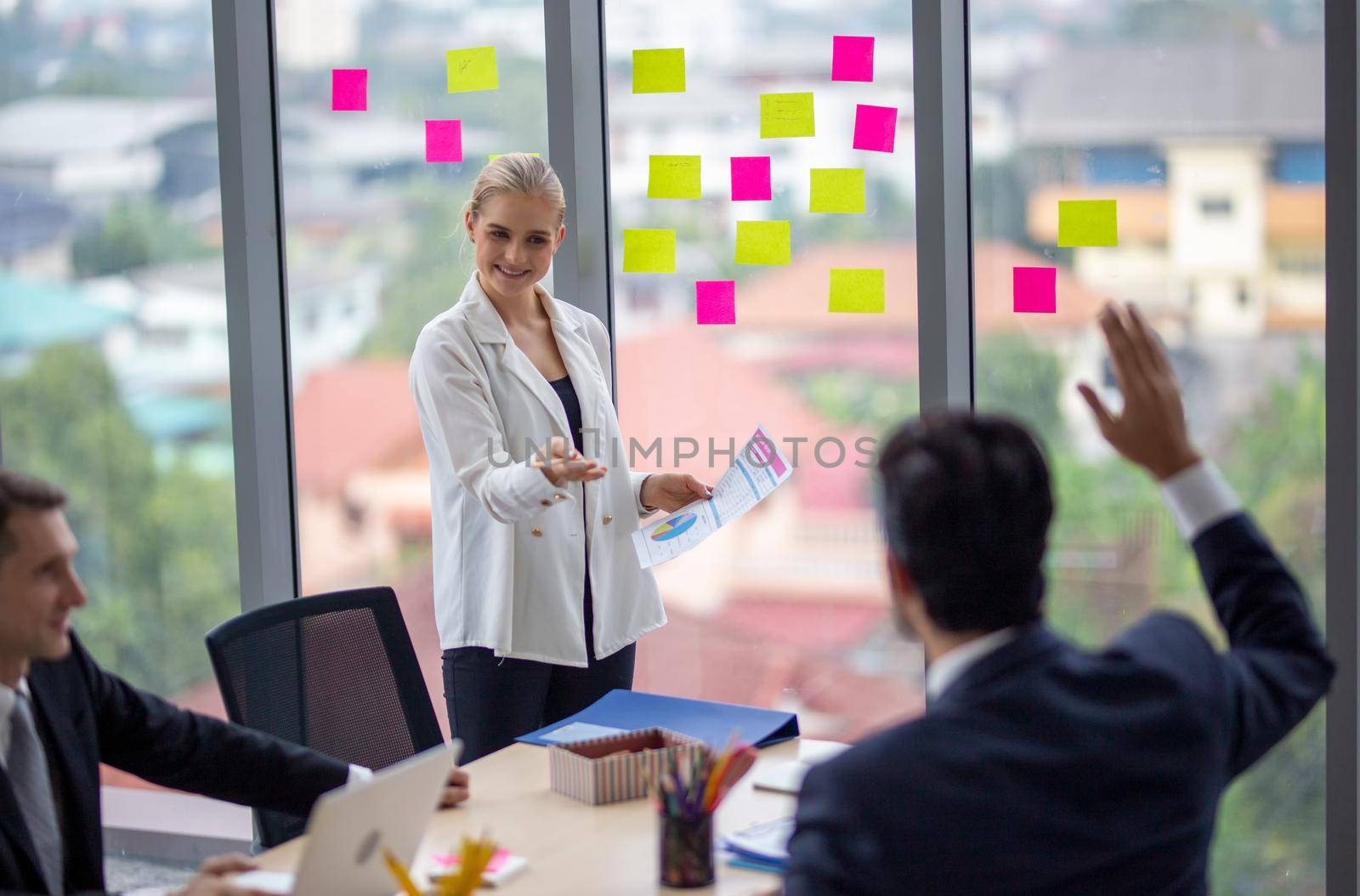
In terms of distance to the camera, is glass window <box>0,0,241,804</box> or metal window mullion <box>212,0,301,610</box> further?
glass window <box>0,0,241,804</box>

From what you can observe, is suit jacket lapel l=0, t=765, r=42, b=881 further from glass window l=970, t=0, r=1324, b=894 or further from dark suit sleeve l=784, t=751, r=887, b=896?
glass window l=970, t=0, r=1324, b=894

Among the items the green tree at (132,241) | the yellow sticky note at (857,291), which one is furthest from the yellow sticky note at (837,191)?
the green tree at (132,241)

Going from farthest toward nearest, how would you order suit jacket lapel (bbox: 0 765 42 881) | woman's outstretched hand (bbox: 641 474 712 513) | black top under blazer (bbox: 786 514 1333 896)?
1. woman's outstretched hand (bbox: 641 474 712 513)
2. suit jacket lapel (bbox: 0 765 42 881)
3. black top under blazer (bbox: 786 514 1333 896)

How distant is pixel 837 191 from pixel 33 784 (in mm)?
2085

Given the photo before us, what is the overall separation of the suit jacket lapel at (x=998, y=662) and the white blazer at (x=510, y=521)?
1.41 meters

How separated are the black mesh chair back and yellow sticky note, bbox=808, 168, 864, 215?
4.49 feet

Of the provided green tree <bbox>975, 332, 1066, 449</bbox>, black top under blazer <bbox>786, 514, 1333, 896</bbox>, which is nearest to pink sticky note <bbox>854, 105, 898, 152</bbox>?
green tree <bbox>975, 332, 1066, 449</bbox>

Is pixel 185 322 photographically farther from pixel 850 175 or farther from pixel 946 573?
pixel 946 573

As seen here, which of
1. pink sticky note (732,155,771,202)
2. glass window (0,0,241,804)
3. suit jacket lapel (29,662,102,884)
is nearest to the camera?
suit jacket lapel (29,662,102,884)

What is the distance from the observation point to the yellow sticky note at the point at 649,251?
10.8 ft

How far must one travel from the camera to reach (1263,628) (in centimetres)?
145

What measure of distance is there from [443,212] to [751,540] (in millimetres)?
1153

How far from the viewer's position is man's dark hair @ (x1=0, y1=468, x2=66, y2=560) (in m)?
1.65

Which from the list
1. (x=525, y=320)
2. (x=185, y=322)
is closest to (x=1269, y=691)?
(x=525, y=320)
